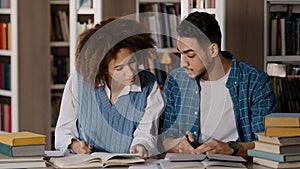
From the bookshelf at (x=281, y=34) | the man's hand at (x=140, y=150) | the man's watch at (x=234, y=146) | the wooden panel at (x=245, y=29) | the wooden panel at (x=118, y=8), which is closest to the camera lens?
the man's hand at (x=140, y=150)

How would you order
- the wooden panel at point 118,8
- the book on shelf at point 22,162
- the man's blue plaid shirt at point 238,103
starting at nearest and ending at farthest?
the book on shelf at point 22,162 → the man's blue plaid shirt at point 238,103 → the wooden panel at point 118,8

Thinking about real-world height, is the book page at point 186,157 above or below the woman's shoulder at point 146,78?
below

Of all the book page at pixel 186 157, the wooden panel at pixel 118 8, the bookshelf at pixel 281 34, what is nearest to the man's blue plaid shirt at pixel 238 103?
the book page at pixel 186 157

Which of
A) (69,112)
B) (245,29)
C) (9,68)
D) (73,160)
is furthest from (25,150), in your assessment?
(9,68)

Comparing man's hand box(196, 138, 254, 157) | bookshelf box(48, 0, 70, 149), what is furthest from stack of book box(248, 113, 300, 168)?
bookshelf box(48, 0, 70, 149)

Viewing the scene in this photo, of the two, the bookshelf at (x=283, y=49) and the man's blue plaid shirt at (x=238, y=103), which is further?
the bookshelf at (x=283, y=49)

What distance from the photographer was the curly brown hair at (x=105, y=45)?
3.04m

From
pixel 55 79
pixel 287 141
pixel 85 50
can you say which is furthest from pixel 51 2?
pixel 287 141

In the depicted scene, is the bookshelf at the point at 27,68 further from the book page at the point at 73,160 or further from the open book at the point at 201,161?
the open book at the point at 201,161

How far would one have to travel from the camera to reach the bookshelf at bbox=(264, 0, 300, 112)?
4543 mm

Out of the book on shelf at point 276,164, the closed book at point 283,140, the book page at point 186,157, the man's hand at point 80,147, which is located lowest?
the book on shelf at point 276,164

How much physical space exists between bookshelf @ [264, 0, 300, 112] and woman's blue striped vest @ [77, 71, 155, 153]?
62.7 inches

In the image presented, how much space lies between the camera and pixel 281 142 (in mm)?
2766

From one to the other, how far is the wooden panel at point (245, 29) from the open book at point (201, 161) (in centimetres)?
172
